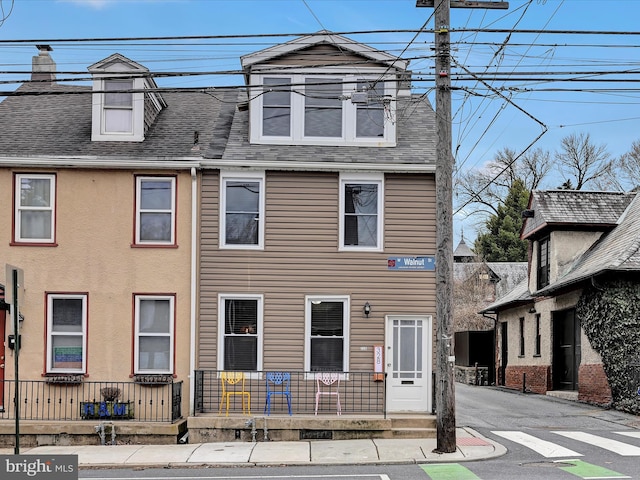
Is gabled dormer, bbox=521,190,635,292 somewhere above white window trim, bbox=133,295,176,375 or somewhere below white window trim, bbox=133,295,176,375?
above

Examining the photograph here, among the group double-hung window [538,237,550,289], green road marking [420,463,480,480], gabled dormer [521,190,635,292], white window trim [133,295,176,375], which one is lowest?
green road marking [420,463,480,480]

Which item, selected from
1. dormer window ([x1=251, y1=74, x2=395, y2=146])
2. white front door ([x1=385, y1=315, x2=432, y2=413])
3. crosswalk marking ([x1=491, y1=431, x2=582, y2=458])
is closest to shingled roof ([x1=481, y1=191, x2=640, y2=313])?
Answer: white front door ([x1=385, y1=315, x2=432, y2=413])

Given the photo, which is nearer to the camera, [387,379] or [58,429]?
[58,429]

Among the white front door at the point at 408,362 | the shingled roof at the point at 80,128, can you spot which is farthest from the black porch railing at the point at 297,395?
the shingled roof at the point at 80,128

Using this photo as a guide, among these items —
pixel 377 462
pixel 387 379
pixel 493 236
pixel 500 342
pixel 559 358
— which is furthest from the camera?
pixel 493 236

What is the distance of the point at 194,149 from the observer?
755 inches

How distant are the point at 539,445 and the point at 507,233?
52783 millimetres

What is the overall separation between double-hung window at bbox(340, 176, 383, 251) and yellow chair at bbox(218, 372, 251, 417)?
375 cm

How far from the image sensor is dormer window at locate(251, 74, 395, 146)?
63.5ft

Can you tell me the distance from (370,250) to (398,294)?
3.81 feet

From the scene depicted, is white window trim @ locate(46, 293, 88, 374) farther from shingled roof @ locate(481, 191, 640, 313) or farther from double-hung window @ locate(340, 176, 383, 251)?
shingled roof @ locate(481, 191, 640, 313)

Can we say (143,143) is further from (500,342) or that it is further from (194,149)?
(500,342)

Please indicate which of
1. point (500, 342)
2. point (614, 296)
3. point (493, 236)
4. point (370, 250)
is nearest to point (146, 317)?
point (370, 250)
